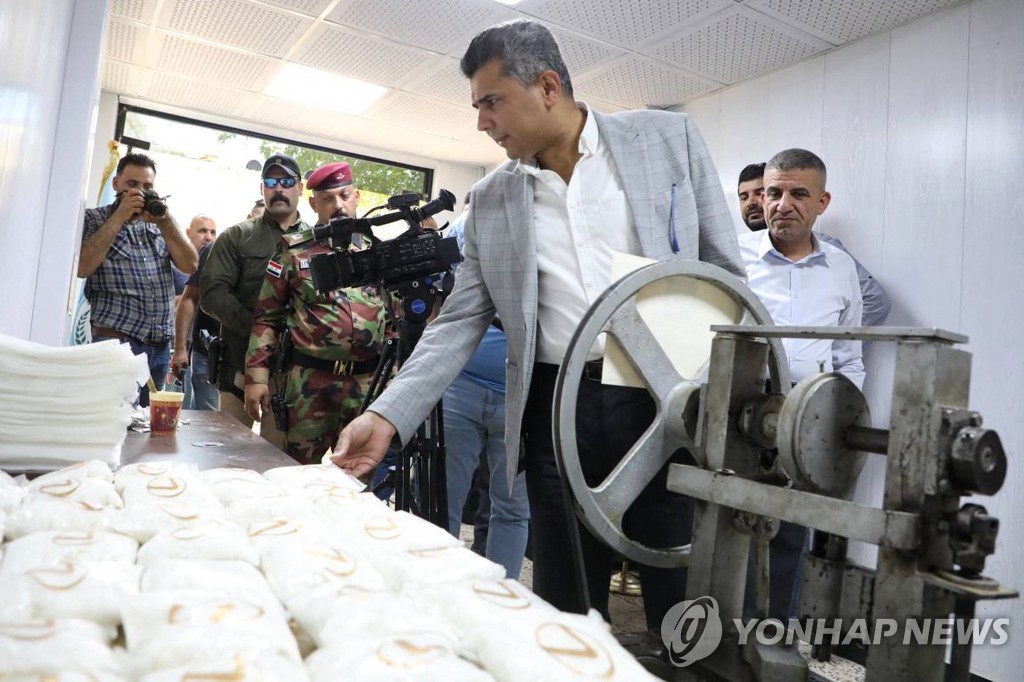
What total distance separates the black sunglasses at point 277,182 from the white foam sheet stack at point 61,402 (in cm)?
184

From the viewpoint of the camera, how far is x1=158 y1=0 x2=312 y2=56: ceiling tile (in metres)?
3.70

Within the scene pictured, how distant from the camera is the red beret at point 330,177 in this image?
103 inches

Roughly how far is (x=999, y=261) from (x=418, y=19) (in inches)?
112

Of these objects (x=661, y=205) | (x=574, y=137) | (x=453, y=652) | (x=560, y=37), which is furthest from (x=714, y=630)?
(x=560, y=37)

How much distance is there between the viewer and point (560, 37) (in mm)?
3664

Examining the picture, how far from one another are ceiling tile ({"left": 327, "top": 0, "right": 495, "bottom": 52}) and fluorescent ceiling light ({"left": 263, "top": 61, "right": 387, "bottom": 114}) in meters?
0.84

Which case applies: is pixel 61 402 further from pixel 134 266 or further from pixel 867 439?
pixel 134 266

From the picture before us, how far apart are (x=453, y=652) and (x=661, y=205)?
3.03 feet

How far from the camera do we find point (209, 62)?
4.53 m

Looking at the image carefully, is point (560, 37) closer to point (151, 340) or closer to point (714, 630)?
point (151, 340)

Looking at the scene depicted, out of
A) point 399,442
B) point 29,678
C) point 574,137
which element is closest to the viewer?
point 29,678

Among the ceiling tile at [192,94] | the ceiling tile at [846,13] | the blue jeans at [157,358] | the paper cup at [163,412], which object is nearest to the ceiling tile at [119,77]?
the ceiling tile at [192,94]

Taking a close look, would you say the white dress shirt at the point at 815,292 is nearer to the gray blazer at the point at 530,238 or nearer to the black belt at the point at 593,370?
the gray blazer at the point at 530,238

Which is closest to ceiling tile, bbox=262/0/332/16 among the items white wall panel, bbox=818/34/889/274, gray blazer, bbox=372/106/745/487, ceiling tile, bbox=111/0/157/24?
ceiling tile, bbox=111/0/157/24
